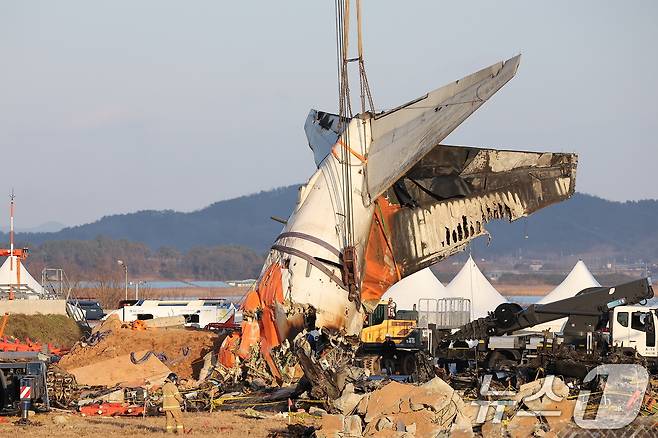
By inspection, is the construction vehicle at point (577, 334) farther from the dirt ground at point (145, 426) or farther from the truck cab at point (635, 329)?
the dirt ground at point (145, 426)

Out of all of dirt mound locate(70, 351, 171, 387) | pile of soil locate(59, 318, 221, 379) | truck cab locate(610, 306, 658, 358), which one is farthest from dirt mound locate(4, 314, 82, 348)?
truck cab locate(610, 306, 658, 358)

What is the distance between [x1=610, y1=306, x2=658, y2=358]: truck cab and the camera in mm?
33406

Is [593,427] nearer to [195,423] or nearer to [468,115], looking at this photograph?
[195,423]

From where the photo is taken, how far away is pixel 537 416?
2230cm

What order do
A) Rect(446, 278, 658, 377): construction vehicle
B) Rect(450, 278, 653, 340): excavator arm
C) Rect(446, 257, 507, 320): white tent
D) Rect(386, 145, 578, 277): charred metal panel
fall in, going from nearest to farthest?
Rect(446, 278, 658, 377): construction vehicle
Rect(450, 278, 653, 340): excavator arm
Rect(386, 145, 578, 277): charred metal panel
Rect(446, 257, 507, 320): white tent

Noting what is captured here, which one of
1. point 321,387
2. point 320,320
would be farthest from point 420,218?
point 321,387

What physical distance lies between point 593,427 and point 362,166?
15.6m

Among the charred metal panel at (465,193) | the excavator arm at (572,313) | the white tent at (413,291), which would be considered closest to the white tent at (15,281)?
the white tent at (413,291)

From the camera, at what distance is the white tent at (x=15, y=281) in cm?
6266

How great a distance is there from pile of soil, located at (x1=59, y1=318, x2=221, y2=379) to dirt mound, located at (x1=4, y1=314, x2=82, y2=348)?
49.6 ft

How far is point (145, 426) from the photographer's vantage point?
24.5 meters

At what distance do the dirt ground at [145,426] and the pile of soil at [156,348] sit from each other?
9.27 m

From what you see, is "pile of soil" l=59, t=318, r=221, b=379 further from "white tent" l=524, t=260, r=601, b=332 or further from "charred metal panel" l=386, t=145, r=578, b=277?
"white tent" l=524, t=260, r=601, b=332

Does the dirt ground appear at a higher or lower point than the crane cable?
lower
